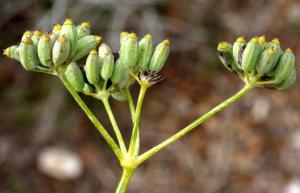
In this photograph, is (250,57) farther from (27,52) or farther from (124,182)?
(27,52)

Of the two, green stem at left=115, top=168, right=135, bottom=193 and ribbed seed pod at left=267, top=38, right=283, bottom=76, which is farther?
ribbed seed pod at left=267, top=38, right=283, bottom=76

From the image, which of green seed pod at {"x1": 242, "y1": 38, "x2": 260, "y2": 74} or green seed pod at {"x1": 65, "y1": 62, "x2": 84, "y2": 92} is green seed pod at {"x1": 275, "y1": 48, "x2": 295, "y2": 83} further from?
green seed pod at {"x1": 65, "y1": 62, "x2": 84, "y2": 92}

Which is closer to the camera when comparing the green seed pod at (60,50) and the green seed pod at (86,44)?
the green seed pod at (60,50)

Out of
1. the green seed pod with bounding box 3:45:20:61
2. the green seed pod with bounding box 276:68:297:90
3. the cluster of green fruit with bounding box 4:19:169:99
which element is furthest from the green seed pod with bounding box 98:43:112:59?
the green seed pod with bounding box 276:68:297:90

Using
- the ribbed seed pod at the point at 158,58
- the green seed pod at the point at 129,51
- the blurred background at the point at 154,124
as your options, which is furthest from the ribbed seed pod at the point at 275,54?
the blurred background at the point at 154,124

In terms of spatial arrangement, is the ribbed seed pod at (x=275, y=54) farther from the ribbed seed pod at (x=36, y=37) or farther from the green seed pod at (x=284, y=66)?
the ribbed seed pod at (x=36, y=37)

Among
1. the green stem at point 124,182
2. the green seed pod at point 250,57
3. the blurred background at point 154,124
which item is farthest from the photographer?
the blurred background at point 154,124
